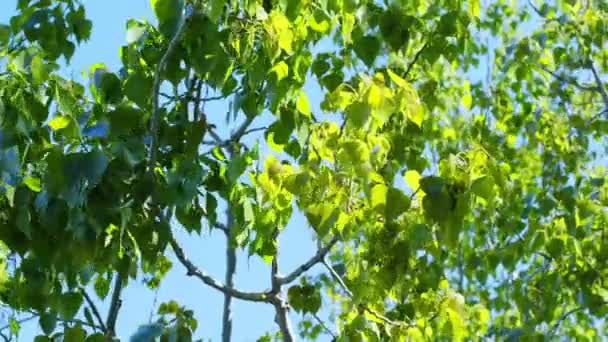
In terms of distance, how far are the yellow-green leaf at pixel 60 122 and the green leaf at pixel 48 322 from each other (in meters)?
0.50

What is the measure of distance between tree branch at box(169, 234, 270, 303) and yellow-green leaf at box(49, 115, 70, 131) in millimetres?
550

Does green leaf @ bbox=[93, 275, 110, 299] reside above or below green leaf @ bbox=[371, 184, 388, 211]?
above

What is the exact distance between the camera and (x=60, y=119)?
8.70 feet

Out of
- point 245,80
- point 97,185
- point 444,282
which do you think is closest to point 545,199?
point 444,282

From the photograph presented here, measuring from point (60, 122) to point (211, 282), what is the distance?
0.75m

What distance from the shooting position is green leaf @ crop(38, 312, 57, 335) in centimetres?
288

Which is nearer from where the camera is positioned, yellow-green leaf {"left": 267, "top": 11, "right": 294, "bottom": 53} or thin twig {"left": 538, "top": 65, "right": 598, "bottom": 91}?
yellow-green leaf {"left": 267, "top": 11, "right": 294, "bottom": 53}

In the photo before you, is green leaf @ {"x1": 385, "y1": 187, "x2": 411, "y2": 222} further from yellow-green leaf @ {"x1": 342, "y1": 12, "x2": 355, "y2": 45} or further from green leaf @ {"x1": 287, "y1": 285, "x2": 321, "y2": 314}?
green leaf @ {"x1": 287, "y1": 285, "x2": 321, "y2": 314}

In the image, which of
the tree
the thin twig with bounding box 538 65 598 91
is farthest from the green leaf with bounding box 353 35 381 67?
the thin twig with bounding box 538 65 598 91

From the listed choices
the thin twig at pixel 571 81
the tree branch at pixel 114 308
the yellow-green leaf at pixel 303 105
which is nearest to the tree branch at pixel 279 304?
the tree branch at pixel 114 308

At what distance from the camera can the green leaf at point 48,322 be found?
2.88m

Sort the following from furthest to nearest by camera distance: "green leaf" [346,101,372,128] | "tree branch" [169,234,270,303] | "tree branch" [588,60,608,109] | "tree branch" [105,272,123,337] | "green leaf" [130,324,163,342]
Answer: "tree branch" [588,60,608,109], "tree branch" [169,234,270,303], "tree branch" [105,272,123,337], "green leaf" [130,324,163,342], "green leaf" [346,101,372,128]

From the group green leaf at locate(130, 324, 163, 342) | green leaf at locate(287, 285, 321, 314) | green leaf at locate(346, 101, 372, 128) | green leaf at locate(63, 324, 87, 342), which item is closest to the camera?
green leaf at locate(346, 101, 372, 128)

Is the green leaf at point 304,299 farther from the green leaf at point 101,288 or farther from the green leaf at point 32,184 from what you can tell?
the green leaf at point 32,184
